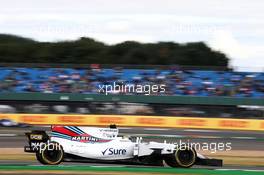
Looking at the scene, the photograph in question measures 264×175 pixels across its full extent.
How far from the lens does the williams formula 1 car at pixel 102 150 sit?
11977mm

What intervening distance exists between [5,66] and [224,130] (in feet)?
51.4

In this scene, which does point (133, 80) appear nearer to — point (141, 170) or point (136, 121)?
point (136, 121)

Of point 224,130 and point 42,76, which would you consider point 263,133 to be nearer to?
point 224,130

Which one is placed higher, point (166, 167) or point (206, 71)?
point (206, 71)

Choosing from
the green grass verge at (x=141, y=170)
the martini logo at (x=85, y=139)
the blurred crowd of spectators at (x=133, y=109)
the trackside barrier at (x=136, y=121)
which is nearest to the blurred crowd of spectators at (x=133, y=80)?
the blurred crowd of spectators at (x=133, y=109)

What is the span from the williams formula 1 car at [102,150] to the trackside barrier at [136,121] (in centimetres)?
1618

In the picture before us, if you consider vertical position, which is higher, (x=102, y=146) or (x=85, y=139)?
(x=85, y=139)

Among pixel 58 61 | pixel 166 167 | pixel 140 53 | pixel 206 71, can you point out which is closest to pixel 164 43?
pixel 140 53

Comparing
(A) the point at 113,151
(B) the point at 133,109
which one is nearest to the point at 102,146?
(A) the point at 113,151

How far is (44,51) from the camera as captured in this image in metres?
59.7

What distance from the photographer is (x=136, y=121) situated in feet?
94.2

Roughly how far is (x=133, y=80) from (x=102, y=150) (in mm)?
22367

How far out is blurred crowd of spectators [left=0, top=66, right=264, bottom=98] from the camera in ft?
107

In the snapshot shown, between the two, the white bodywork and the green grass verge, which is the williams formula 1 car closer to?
the white bodywork
